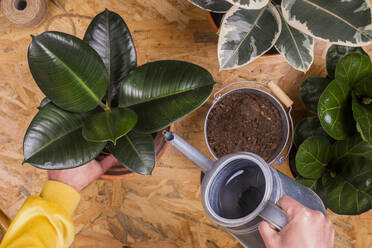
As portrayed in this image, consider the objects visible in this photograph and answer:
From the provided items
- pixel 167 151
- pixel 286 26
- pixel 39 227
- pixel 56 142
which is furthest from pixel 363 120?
pixel 39 227

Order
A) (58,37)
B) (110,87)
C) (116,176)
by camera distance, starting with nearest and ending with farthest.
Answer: (58,37), (110,87), (116,176)

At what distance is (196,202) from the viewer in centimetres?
106

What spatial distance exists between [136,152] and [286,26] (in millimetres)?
517

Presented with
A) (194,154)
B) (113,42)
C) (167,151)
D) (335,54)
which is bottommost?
(167,151)

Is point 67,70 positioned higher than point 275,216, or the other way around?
point 67,70

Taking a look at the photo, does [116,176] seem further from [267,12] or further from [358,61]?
[358,61]

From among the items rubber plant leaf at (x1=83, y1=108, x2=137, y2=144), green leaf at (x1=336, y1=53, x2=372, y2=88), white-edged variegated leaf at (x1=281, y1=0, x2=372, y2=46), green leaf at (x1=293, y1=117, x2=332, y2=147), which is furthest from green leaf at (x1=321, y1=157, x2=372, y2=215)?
rubber plant leaf at (x1=83, y1=108, x2=137, y2=144)

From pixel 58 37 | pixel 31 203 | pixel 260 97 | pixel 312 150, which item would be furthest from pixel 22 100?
pixel 312 150

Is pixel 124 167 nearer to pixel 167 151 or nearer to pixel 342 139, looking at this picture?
pixel 167 151

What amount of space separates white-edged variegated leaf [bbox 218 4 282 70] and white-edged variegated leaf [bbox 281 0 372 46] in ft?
0.21

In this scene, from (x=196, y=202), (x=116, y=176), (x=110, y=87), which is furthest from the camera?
(x=196, y=202)

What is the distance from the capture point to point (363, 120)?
0.76 meters

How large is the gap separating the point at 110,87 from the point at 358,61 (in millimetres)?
624

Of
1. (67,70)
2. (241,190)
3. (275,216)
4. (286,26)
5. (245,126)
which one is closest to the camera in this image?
(275,216)
